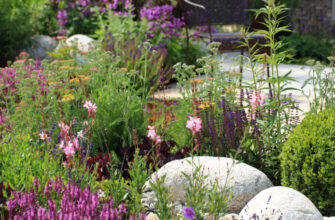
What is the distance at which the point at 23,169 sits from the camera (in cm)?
253

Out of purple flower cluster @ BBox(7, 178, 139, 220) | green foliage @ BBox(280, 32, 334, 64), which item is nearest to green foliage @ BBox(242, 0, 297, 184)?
purple flower cluster @ BBox(7, 178, 139, 220)

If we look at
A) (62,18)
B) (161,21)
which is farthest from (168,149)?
(62,18)

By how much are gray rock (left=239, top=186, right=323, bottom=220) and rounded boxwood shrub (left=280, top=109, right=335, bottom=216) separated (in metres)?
0.29

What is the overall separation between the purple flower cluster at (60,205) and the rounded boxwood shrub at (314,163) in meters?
1.18

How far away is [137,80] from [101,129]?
2.61 meters

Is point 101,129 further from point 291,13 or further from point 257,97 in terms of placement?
point 291,13

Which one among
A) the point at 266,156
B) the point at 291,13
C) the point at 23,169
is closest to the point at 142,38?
the point at 266,156

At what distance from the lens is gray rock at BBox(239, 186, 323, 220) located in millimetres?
2348

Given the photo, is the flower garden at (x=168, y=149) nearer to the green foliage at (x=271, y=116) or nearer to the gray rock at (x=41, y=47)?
the green foliage at (x=271, y=116)

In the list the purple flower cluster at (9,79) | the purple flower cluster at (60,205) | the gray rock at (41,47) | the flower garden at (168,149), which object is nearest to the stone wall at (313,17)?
the gray rock at (41,47)

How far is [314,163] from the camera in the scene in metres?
2.67

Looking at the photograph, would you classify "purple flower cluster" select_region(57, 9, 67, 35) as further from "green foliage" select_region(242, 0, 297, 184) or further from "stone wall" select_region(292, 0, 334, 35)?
"green foliage" select_region(242, 0, 297, 184)

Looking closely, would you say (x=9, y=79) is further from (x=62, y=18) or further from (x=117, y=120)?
(x=62, y=18)

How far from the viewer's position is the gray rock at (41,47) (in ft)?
25.1
